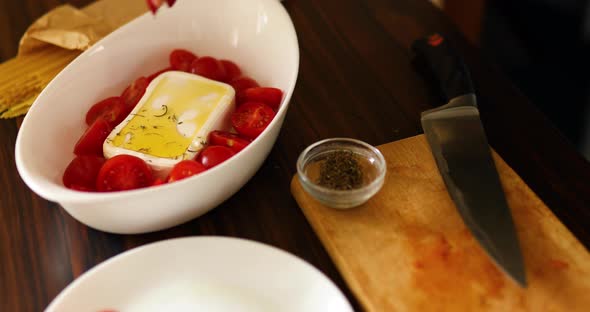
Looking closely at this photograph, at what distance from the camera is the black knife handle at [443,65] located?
3.72 ft

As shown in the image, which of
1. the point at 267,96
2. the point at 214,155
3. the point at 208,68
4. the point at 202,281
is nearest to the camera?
the point at 202,281

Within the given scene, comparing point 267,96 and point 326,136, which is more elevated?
point 267,96

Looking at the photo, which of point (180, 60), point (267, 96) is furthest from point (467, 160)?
point (180, 60)

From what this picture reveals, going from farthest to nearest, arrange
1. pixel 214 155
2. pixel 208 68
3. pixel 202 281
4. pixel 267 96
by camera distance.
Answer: pixel 208 68
pixel 267 96
pixel 214 155
pixel 202 281

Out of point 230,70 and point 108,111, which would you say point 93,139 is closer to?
point 108,111

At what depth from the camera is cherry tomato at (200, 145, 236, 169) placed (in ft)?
3.11

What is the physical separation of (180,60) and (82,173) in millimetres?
354

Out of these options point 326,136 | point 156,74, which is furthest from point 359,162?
point 156,74

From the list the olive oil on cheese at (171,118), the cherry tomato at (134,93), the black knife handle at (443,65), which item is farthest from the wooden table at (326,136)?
the cherry tomato at (134,93)

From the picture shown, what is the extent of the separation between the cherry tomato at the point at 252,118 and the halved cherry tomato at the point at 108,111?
0.71 feet

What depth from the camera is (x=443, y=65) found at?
1.19m

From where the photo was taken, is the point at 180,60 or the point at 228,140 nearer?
the point at 228,140

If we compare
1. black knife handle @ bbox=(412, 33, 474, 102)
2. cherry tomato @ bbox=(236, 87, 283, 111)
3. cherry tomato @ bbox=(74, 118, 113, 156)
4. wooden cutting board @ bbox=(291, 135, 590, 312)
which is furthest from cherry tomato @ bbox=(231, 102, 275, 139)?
black knife handle @ bbox=(412, 33, 474, 102)

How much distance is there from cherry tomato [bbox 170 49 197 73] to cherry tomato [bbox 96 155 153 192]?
31 centimetres
